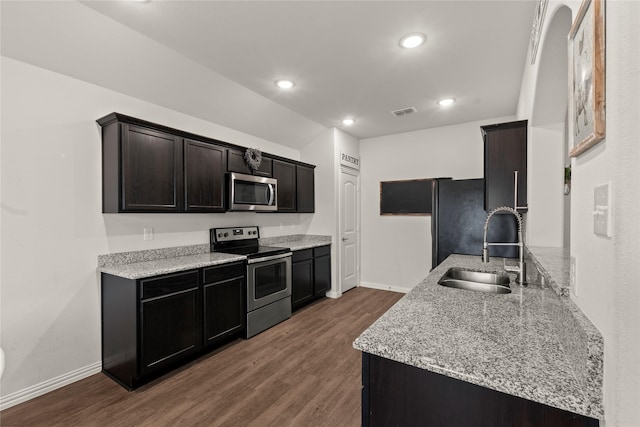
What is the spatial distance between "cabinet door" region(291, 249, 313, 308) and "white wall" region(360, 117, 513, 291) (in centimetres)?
145

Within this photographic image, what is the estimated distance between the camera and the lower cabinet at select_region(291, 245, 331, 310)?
3932 mm

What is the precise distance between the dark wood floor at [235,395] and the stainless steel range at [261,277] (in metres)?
0.31

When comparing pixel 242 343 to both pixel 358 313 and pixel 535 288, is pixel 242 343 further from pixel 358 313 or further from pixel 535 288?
pixel 535 288

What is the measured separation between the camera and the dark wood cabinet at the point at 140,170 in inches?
94.7

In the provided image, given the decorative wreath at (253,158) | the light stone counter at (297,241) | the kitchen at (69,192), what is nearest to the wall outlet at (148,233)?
the kitchen at (69,192)

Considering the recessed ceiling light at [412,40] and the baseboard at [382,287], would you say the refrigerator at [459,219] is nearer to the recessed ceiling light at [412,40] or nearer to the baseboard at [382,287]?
the baseboard at [382,287]

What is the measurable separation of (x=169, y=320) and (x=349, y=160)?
357 cm

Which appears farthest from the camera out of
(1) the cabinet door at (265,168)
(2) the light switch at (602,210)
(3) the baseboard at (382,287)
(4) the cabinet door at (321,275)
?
(3) the baseboard at (382,287)

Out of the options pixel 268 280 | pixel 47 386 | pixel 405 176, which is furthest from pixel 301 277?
pixel 47 386

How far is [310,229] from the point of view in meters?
4.91

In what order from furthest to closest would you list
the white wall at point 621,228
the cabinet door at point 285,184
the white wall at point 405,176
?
the white wall at point 405,176 → the cabinet door at point 285,184 → the white wall at point 621,228

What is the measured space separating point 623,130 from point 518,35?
2.22 metres

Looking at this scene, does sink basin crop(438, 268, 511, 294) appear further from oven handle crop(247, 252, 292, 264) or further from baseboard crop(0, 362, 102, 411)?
baseboard crop(0, 362, 102, 411)

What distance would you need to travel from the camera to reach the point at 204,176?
307cm
